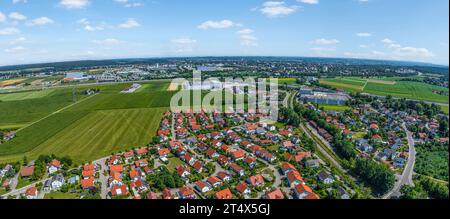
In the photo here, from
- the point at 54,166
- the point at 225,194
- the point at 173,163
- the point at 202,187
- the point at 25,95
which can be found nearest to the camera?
the point at 225,194

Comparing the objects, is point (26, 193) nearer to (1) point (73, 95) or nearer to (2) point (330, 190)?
(2) point (330, 190)

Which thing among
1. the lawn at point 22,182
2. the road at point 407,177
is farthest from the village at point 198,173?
the road at point 407,177

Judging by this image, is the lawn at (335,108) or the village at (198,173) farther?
the lawn at (335,108)

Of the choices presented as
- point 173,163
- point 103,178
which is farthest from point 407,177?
point 103,178

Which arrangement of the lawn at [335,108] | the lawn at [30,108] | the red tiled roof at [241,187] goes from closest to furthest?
the red tiled roof at [241,187] < the lawn at [30,108] < the lawn at [335,108]

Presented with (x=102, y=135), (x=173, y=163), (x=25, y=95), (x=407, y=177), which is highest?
(x=25, y=95)

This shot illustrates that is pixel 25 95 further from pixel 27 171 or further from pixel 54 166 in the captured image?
pixel 54 166

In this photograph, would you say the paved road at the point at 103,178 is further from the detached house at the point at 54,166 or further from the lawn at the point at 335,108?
the lawn at the point at 335,108

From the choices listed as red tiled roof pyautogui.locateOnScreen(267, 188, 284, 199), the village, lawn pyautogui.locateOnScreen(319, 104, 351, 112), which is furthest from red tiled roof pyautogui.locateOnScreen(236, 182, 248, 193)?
lawn pyautogui.locateOnScreen(319, 104, 351, 112)
